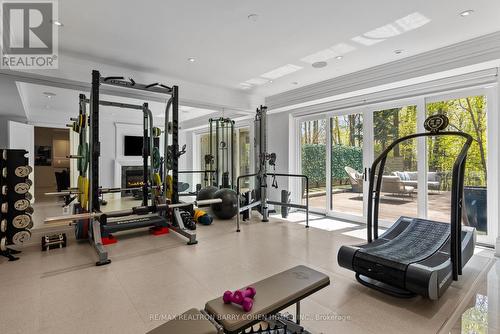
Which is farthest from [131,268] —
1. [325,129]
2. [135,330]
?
[325,129]

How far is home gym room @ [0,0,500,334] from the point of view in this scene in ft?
7.32

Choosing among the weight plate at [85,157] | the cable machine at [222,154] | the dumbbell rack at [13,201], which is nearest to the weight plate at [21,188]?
the dumbbell rack at [13,201]

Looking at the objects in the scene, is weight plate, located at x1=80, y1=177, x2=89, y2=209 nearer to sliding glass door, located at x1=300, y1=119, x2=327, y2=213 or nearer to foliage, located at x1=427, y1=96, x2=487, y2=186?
sliding glass door, located at x1=300, y1=119, x2=327, y2=213

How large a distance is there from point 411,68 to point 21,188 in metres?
5.63

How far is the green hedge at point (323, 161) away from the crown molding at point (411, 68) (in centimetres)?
122

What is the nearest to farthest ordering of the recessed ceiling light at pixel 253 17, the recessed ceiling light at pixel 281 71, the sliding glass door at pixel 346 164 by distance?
the recessed ceiling light at pixel 253 17
the recessed ceiling light at pixel 281 71
the sliding glass door at pixel 346 164

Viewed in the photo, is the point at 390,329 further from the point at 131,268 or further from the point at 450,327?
the point at 131,268

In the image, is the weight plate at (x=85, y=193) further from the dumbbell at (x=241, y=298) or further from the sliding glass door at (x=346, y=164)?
the sliding glass door at (x=346, y=164)

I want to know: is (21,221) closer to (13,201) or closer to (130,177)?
(13,201)

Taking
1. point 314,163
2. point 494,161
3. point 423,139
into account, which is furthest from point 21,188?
point 494,161

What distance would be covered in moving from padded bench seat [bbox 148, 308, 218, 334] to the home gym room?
1cm

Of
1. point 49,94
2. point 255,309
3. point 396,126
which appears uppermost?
point 49,94

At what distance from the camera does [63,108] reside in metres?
7.63

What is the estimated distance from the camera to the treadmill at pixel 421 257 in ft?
7.57
